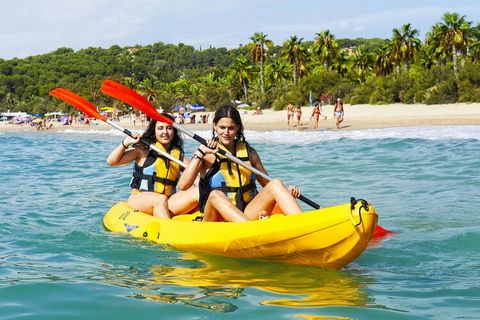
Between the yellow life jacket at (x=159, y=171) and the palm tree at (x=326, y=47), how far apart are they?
117 feet

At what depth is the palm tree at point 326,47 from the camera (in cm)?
4016

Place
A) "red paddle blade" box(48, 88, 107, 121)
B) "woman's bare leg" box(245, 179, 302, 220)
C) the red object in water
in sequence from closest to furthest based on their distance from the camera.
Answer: "woman's bare leg" box(245, 179, 302, 220), the red object in water, "red paddle blade" box(48, 88, 107, 121)

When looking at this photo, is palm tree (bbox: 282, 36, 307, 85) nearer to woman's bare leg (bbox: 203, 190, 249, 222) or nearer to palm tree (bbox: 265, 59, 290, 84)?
palm tree (bbox: 265, 59, 290, 84)

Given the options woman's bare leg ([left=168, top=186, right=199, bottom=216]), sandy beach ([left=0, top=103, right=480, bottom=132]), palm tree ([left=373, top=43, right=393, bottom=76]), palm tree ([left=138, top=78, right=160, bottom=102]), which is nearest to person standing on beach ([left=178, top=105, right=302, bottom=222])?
woman's bare leg ([left=168, top=186, right=199, bottom=216])

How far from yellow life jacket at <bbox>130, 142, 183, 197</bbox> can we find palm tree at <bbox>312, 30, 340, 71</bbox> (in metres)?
35.7

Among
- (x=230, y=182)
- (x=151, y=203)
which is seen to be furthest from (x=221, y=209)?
(x=151, y=203)

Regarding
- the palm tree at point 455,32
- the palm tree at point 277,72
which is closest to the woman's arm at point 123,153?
the palm tree at point 455,32

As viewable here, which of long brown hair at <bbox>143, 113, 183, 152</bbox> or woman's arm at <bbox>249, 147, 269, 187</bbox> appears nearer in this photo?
woman's arm at <bbox>249, 147, 269, 187</bbox>

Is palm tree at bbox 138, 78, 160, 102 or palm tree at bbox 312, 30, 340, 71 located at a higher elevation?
palm tree at bbox 312, 30, 340, 71

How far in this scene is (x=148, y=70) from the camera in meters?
87.1

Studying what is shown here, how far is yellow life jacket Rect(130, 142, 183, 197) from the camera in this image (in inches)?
214

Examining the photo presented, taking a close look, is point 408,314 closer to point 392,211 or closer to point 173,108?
point 392,211

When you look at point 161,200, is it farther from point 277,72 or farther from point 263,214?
point 277,72

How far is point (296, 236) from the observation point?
3.86 meters
